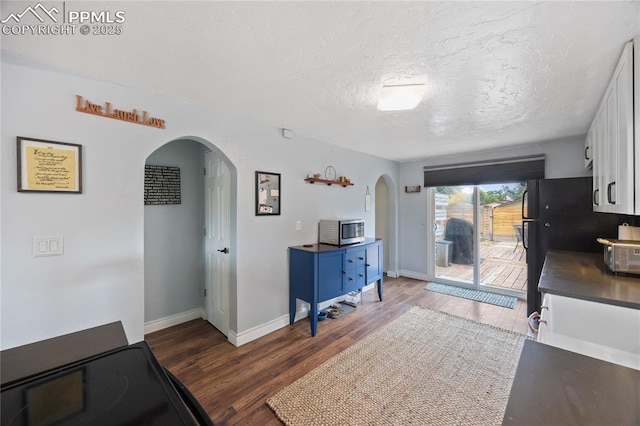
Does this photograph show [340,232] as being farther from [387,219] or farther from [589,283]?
[387,219]

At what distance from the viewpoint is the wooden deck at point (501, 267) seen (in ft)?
12.9

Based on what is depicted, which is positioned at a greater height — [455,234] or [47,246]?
[47,246]

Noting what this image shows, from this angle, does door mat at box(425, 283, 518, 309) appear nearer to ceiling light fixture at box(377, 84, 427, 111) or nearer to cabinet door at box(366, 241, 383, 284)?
cabinet door at box(366, 241, 383, 284)

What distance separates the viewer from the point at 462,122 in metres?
2.65

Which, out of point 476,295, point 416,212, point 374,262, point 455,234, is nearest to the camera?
point 374,262

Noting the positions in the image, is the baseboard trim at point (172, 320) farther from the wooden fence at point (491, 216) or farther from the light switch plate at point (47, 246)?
the wooden fence at point (491, 216)

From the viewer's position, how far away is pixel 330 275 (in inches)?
113

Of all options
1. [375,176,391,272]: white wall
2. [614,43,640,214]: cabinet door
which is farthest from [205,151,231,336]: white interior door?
[375,176,391,272]: white wall

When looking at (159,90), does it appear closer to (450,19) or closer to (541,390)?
(450,19)

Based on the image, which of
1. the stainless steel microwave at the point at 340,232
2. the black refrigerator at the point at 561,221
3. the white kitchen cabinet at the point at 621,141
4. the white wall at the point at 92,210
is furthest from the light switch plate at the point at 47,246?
the black refrigerator at the point at 561,221

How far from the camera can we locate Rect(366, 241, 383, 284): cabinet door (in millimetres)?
3428

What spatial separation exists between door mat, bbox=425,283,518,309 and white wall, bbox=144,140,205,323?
3595 millimetres

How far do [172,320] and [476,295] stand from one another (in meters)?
4.22

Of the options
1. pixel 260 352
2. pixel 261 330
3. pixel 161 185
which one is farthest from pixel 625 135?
pixel 161 185
